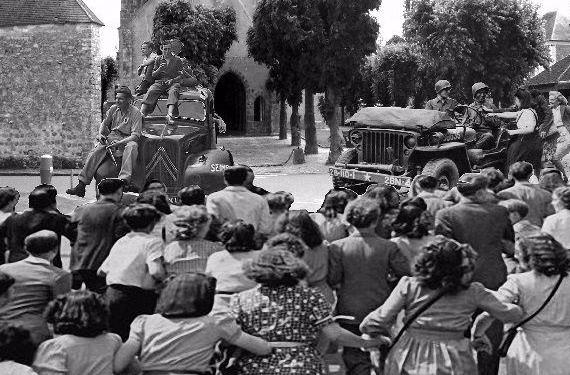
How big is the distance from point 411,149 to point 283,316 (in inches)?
383

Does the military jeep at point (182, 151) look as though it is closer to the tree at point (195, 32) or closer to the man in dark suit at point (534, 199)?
the man in dark suit at point (534, 199)

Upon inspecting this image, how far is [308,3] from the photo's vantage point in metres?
30.9

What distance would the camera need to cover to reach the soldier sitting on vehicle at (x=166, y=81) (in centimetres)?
1360

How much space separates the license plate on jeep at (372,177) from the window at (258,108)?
27050mm

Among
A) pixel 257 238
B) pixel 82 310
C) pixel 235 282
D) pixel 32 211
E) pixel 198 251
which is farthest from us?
pixel 32 211

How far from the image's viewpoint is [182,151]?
13.1 m

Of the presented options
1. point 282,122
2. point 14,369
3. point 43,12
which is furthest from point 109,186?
point 282,122

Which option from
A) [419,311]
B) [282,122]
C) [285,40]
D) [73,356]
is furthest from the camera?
[282,122]

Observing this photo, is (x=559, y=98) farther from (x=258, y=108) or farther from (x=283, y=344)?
(x=258, y=108)

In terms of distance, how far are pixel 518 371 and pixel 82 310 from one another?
2.45 metres

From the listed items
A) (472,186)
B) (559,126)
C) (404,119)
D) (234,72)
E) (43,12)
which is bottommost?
(472,186)

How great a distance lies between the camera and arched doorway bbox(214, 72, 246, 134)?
41834 millimetres

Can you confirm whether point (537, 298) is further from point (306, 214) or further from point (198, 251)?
point (198, 251)

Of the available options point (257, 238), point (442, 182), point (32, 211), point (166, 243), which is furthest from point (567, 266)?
point (442, 182)
